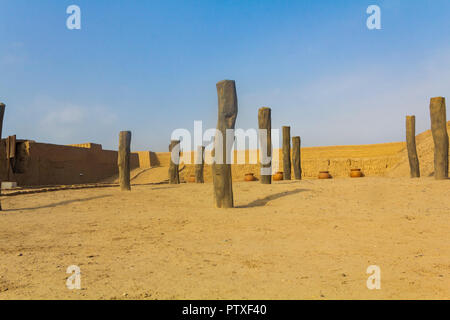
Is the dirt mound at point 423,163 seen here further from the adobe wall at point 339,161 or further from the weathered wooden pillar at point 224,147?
the weathered wooden pillar at point 224,147

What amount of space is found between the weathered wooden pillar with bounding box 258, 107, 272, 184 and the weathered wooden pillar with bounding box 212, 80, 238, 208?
3.82 meters

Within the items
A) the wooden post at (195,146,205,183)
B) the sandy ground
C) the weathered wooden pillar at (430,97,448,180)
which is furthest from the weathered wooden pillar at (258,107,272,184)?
the wooden post at (195,146,205,183)

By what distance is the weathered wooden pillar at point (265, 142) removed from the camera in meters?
10.7

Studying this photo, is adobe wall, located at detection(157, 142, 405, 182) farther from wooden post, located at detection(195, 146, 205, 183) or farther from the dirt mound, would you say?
wooden post, located at detection(195, 146, 205, 183)

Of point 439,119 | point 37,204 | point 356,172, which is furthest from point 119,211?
point 356,172

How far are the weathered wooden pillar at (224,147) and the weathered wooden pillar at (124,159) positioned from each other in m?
5.32

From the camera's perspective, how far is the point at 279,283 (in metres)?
2.59

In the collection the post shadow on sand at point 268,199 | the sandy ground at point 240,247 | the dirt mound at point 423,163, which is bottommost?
the sandy ground at point 240,247

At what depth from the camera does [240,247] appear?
3926 mm

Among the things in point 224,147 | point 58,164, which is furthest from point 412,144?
point 58,164

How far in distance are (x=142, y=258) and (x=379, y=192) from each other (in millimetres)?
6431

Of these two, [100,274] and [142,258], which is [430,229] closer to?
[142,258]

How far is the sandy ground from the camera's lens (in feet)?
8.18

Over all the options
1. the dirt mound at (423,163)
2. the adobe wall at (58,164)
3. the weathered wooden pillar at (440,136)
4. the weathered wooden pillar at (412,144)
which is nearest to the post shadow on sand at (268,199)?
the weathered wooden pillar at (440,136)
